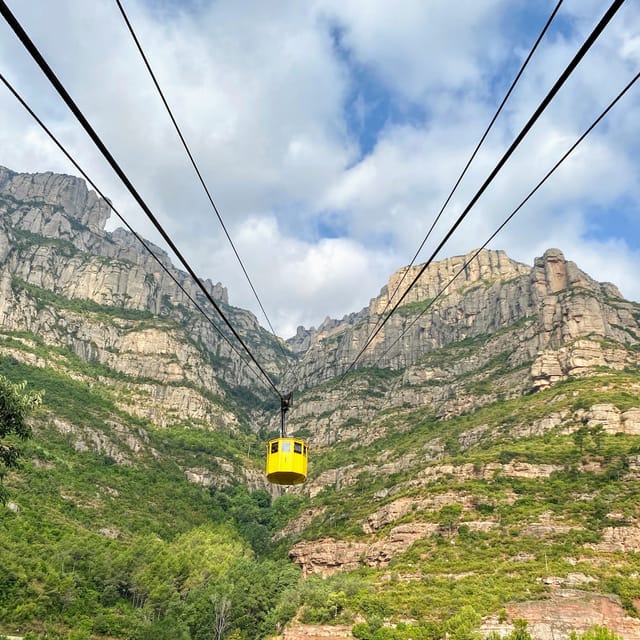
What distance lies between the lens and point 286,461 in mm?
20734

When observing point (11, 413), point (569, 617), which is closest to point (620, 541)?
point (569, 617)

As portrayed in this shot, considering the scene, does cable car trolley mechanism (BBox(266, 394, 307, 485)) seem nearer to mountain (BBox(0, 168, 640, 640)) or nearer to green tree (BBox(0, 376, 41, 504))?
green tree (BBox(0, 376, 41, 504))

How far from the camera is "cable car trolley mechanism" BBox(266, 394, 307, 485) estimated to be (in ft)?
67.8

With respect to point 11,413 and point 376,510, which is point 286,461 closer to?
point 11,413

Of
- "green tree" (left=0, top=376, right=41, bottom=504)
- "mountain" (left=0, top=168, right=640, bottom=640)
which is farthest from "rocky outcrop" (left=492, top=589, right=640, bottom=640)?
"green tree" (left=0, top=376, right=41, bottom=504)

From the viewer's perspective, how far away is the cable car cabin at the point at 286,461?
67.8 ft

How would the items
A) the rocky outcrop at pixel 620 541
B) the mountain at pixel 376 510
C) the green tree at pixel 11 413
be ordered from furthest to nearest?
the rocky outcrop at pixel 620 541, the mountain at pixel 376 510, the green tree at pixel 11 413

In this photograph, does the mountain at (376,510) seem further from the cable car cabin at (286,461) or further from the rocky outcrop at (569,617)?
the cable car cabin at (286,461)

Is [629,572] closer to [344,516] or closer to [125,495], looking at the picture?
[344,516]

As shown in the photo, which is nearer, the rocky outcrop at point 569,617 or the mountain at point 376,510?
the rocky outcrop at point 569,617

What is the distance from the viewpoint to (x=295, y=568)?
110 m

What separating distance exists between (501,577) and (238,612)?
3904 cm

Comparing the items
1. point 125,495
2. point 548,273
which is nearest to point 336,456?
point 125,495

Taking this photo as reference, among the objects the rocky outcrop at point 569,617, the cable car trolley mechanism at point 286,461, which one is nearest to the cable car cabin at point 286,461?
the cable car trolley mechanism at point 286,461
